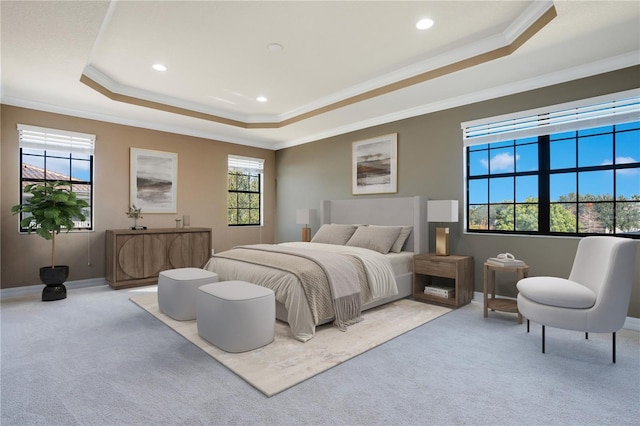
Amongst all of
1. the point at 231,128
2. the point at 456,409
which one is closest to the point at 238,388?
the point at 456,409

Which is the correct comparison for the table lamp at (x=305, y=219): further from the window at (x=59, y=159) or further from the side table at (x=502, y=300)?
the window at (x=59, y=159)

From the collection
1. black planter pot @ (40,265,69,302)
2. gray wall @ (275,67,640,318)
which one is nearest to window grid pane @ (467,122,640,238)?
gray wall @ (275,67,640,318)

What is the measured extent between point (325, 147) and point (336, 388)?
15.9ft

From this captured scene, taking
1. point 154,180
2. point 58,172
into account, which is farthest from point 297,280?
point 58,172

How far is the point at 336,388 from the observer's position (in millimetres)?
2115

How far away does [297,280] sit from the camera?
304 cm

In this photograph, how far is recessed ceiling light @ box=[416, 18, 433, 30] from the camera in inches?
117

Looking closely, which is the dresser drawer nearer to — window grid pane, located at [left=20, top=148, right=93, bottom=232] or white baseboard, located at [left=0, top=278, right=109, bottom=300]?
white baseboard, located at [left=0, top=278, right=109, bottom=300]

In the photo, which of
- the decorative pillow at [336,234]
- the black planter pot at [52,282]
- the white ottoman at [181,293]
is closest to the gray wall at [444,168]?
the decorative pillow at [336,234]

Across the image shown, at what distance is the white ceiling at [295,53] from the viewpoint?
2765 millimetres

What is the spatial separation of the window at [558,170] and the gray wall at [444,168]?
0.45 ft

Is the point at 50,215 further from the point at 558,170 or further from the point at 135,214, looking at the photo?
the point at 558,170

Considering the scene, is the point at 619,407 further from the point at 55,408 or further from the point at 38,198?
the point at 38,198

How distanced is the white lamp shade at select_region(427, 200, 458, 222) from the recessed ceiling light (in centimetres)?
198
